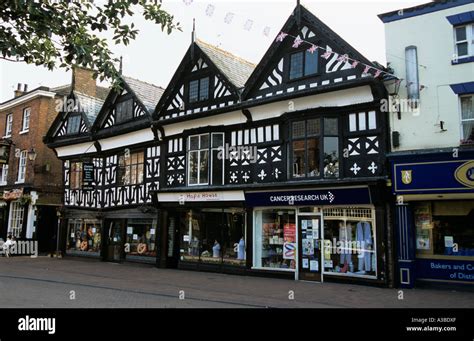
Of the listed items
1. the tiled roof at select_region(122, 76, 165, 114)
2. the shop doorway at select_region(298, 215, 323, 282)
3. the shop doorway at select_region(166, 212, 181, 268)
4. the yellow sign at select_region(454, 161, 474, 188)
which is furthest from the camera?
the tiled roof at select_region(122, 76, 165, 114)

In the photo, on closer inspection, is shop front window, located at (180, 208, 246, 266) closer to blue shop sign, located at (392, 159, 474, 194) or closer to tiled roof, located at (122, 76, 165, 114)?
tiled roof, located at (122, 76, 165, 114)

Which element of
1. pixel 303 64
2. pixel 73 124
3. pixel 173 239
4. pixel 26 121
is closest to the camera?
pixel 303 64

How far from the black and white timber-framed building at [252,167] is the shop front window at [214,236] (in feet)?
0.16

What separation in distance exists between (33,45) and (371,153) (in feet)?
28.8

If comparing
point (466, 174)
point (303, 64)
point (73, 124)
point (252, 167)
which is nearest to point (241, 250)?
point (252, 167)

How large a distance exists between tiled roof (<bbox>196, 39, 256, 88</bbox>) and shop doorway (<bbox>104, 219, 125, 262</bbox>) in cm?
781

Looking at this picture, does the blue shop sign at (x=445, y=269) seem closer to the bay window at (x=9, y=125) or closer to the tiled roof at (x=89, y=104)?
the tiled roof at (x=89, y=104)

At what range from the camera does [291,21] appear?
13.7 m

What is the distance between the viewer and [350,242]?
41.1ft

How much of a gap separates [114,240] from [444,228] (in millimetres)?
13271

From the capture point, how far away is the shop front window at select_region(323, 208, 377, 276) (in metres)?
12.2

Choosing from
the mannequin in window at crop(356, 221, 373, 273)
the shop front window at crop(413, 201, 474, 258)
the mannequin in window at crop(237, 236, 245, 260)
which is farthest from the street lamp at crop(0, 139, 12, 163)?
the shop front window at crop(413, 201, 474, 258)

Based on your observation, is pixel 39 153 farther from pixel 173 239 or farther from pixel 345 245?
pixel 345 245
